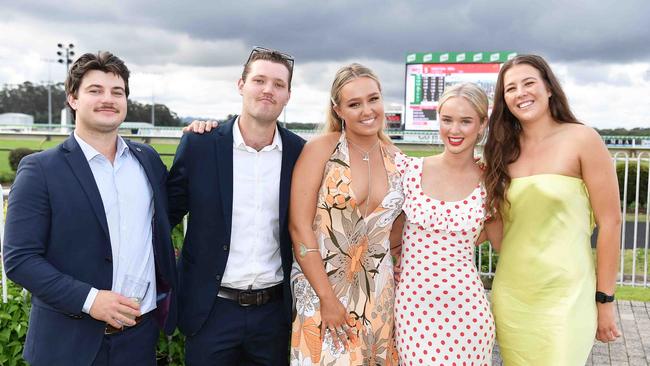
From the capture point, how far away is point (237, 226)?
3.05m

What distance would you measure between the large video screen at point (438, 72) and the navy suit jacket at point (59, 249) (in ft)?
77.4

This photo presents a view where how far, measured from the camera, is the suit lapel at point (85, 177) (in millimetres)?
2572

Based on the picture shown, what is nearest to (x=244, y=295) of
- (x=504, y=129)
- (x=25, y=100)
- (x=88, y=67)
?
(x=88, y=67)

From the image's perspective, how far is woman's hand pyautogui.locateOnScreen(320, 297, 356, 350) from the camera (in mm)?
2934

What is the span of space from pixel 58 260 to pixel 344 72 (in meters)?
1.69

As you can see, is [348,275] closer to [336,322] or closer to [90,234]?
[336,322]

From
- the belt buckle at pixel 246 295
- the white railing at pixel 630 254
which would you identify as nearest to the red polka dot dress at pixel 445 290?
the belt buckle at pixel 246 295

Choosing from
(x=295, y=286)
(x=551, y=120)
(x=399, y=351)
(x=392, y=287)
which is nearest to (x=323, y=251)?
(x=295, y=286)

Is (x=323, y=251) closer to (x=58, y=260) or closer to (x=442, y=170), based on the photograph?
(x=442, y=170)

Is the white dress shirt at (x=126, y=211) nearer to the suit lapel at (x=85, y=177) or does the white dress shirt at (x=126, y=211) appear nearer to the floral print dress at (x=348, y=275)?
the suit lapel at (x=85, y=177)

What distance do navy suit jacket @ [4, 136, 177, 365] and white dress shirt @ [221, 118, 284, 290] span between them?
26.9 inches

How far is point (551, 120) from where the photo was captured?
3.15 meters

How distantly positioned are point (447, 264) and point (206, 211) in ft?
4.31

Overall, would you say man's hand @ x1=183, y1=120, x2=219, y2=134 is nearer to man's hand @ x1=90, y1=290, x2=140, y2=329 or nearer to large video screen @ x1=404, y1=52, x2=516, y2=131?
man's hand @ x1=90, y1=290, x2=140, y2=329
